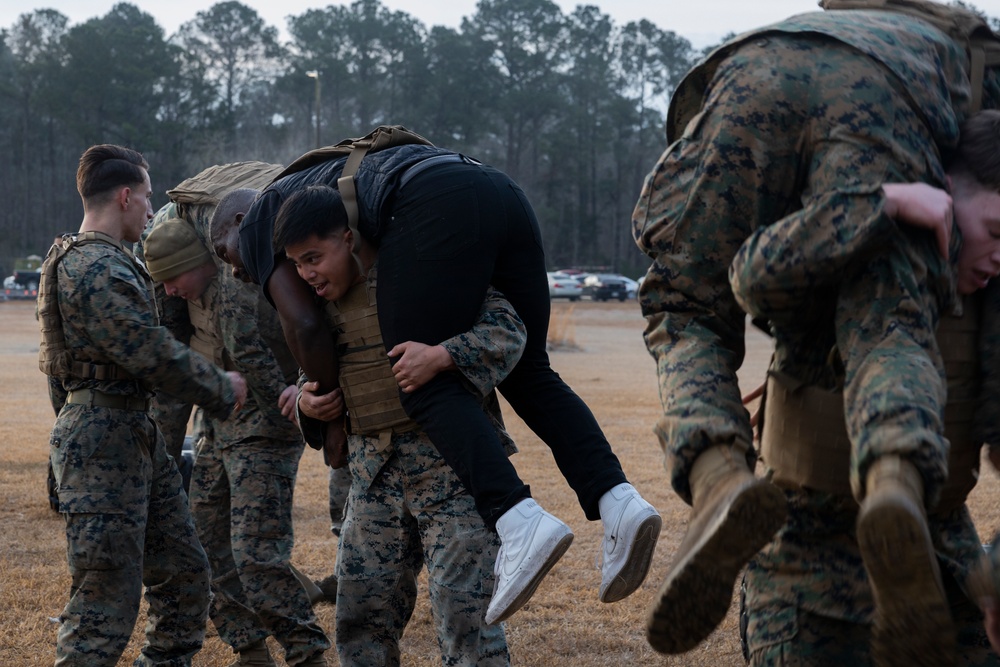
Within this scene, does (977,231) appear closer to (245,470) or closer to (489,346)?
(489,346)

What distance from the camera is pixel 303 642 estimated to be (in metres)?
4.88

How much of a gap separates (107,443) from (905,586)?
317 cm

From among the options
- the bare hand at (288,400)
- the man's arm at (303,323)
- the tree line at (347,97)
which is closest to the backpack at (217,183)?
the bare hand at (288,400)

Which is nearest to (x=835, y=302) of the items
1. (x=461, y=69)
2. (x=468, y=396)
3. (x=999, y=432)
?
(x=999, y=432)

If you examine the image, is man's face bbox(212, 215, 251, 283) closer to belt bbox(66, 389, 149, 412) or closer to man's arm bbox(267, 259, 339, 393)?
belt bbox(66, 389, 149, 412)

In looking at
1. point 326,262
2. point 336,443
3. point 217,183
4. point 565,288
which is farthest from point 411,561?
point 565,288

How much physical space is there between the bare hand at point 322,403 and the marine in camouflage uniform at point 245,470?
4.44ft

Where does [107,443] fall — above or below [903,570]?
below

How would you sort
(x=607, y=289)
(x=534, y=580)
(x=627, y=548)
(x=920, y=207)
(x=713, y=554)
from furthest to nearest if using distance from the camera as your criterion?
(x=607, y=289) < (x=627, y=548) < (x=534, y=580) < (x=920, y=207) < (x=713, y=554)

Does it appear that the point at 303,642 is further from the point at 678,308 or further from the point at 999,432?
the point at 999,432

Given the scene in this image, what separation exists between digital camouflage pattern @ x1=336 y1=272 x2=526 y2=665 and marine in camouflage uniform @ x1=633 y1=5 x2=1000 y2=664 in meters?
0.86

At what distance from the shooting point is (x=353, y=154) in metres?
3.68

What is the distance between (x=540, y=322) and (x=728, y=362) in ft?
4.02

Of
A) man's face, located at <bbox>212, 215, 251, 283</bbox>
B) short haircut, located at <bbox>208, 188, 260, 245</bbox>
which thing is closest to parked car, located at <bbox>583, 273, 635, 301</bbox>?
short haircut, located at <bbox>208, 188, 260, 245</bbox>
